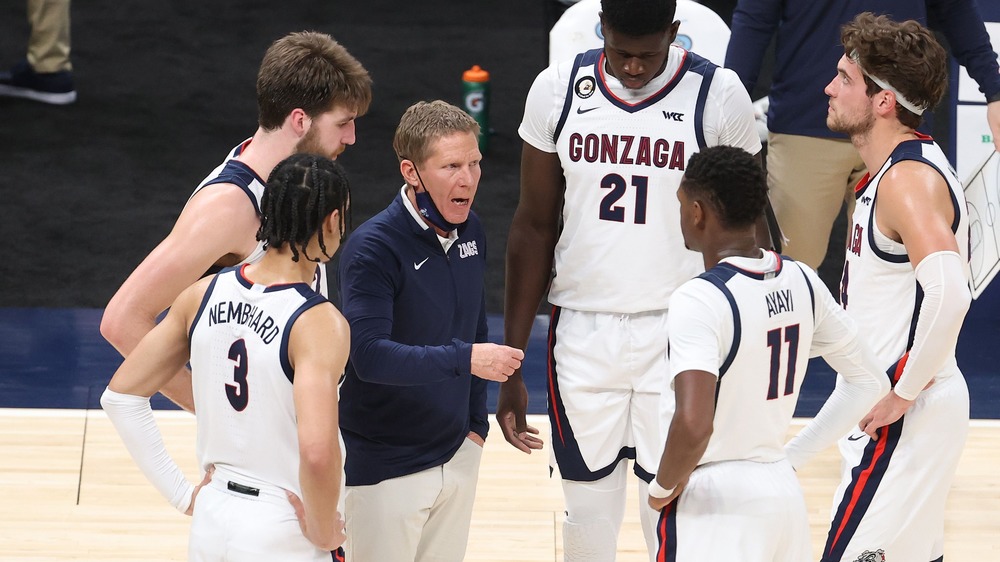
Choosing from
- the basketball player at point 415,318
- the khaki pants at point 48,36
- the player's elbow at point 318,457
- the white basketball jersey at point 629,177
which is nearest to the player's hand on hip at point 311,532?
the player's elbow at point 318,457

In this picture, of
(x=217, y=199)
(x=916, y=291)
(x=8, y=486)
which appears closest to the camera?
(x=217, y=199)

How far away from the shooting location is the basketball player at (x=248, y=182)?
3207 mm

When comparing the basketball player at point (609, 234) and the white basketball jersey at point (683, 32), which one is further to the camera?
the white basketball jersey at point (683, 32)

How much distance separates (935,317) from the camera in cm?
333

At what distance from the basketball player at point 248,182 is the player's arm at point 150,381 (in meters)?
0.19

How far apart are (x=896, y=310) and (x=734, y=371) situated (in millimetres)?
795

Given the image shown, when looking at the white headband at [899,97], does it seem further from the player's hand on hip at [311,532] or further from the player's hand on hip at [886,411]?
the player's hand on hip at [311,532]

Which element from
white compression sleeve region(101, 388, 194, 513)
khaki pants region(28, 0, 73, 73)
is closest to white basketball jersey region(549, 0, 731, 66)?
white compression sleeve region(101, 388, 194, 513)

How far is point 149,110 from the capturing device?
31.1 feet

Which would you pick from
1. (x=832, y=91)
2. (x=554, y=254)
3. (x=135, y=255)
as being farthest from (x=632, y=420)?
(x=135, y=255)

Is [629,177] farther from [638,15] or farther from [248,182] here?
[248,182]

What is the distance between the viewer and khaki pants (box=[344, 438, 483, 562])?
3.47 metres

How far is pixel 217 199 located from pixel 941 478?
1942mm

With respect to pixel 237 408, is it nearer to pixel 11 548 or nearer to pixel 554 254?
pixel 554 254
